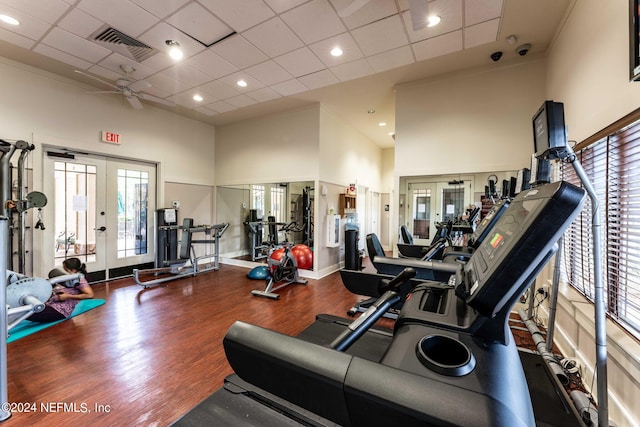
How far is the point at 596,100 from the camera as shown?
2078mm

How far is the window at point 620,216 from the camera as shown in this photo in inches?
66.7

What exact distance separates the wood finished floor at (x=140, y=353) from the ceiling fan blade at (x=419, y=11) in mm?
3236

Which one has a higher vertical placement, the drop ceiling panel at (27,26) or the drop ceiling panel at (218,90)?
the drop ceiling panel at (218,90)

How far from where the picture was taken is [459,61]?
3.73 meters

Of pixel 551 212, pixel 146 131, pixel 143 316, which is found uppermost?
pixel 146 131

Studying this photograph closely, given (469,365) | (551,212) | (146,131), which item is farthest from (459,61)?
(146,131)

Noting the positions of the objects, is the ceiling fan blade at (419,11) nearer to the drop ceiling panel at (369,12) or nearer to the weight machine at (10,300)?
the drop ceiling panel at (369,12)

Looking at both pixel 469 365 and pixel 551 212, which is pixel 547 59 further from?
pixel 469 365

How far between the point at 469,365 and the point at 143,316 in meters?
3.76

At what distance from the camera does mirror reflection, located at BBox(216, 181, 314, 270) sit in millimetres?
5711

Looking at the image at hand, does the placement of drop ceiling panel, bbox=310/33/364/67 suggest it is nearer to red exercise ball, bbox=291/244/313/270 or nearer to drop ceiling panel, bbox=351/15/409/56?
drop ceiling panel, bbox=351/15/409/56

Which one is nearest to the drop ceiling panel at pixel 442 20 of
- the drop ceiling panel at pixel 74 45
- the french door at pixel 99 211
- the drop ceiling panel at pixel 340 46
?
the drop ceiling panel at pixel 340 46

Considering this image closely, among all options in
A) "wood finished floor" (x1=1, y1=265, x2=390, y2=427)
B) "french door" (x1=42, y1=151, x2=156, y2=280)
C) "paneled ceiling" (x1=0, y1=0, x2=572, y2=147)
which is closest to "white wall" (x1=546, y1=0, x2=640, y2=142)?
"paneled ceiling" (x1=0, y1=0, x2=572, y2=147)

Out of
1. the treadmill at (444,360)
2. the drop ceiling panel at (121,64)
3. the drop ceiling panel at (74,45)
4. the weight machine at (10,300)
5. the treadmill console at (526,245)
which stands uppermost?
the drop ceiling panel at (121,64)
